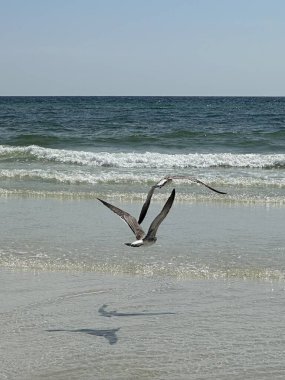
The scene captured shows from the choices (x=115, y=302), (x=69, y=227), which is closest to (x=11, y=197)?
(x=69, y=227)

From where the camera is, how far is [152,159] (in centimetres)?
1892

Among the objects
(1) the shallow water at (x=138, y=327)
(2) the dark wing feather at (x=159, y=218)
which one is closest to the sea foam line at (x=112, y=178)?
(1) the shallow water at (x=138, y=327)

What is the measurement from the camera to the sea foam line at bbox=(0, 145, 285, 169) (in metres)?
18.0

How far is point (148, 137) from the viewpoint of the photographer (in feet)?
85.7

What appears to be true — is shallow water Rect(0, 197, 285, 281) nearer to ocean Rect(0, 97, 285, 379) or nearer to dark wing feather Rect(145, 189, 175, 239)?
ocean Rect(0, 97, 285, 379)

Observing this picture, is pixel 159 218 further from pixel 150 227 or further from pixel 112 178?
pixel 112 178

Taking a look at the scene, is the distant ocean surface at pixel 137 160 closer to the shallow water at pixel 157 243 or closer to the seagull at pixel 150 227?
the shallow water at pixel 157 243

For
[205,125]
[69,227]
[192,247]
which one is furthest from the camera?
[205,125]

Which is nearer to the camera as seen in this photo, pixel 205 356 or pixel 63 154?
pixel 205 356

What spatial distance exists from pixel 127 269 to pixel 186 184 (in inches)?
254

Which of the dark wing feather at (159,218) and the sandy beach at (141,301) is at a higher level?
the dark wing feather at (159,218)

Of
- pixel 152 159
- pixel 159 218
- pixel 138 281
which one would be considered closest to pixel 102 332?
pixel 159 218

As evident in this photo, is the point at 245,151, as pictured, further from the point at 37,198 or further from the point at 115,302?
the point at 115,302

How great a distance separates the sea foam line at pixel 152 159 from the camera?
1797 centimetres
